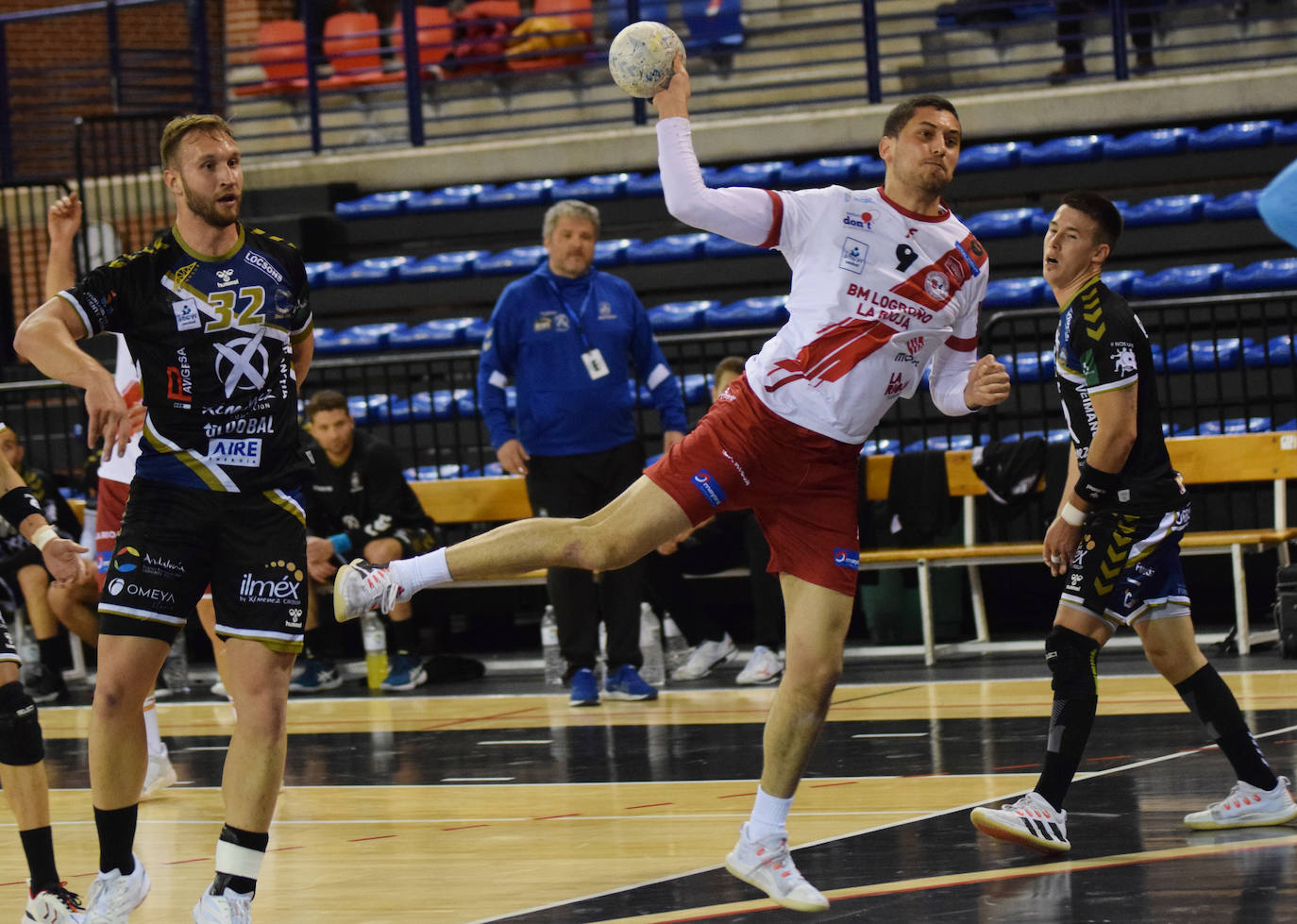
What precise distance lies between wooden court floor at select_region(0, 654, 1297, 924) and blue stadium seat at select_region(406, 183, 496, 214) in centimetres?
676

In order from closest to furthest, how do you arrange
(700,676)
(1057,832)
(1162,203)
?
(1057,832)
(700,676)
(1162,203)

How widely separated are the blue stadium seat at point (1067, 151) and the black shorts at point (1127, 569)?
839 centimetres

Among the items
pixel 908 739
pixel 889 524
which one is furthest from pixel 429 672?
pixel 908 739

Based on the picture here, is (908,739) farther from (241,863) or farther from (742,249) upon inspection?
(742,249)

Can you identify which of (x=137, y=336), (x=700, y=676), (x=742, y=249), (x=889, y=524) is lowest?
(x=700, y=676)

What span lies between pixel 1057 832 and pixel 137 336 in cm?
290

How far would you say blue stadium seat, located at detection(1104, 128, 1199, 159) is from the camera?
43.0 feet

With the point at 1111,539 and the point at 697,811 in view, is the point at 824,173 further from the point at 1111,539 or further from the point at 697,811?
the point at 1111,539

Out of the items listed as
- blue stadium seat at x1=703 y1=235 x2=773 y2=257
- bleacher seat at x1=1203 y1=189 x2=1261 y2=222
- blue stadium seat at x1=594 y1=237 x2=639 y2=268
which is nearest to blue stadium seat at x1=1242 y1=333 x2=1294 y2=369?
bleacher seat at x1=1203 y1=189 x2=1261 y2=222

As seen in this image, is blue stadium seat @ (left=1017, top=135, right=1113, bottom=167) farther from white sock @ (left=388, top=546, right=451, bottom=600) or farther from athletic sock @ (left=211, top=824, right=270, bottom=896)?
athletic sock @ (left=211, top=824, right=270, bottom=896)

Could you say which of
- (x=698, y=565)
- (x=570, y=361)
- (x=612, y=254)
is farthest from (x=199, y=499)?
(x=612, y=254)

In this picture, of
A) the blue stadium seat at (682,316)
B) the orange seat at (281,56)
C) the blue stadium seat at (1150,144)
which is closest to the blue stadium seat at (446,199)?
the blue stadium seat at (682,316)

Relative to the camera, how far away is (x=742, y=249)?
13836 mm

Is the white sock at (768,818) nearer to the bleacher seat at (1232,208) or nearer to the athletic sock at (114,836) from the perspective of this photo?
the athletic sock at (114,836)
